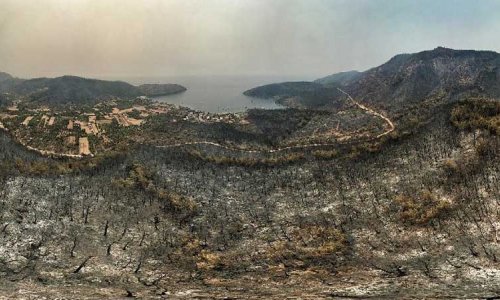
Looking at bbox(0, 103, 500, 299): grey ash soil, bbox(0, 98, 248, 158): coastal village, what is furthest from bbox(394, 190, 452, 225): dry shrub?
bbox(0, 98, 248, 158): coastal village

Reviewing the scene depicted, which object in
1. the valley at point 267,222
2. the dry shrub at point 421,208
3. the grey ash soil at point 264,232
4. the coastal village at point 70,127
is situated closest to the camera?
the grey ash soil at point 264,232

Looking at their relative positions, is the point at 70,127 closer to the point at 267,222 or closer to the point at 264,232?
the point at 267,222

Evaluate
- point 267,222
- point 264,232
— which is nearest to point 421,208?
point 267,222

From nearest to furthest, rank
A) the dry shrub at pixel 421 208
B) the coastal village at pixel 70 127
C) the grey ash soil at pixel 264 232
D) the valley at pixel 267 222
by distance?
the grey ash soil at pixel 264 232 < the valley at pixel 267 222 < the dry shrub at pixel 421 208 < the coastal village at pixel 70 127

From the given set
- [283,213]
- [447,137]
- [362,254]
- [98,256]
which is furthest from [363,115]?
[98,256]

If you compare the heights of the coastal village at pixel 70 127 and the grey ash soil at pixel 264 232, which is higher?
the coastal village at pixel 70 127

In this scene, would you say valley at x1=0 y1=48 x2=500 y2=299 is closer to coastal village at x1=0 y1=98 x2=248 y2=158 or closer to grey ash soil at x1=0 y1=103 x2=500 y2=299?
grey ash soil at x1=0 y1=103 x2=500 y2=299

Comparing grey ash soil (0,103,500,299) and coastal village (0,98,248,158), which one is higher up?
coastal village (0,98,248,158)

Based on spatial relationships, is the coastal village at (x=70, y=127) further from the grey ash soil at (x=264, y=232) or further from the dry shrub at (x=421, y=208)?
the dry shrub at (x=421, y=208)

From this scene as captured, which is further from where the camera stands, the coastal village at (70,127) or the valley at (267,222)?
the coastal village at (70,127)

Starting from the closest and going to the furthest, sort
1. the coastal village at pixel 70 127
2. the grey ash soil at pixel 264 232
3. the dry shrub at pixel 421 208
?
the grey ash soil at pixel 264 232, the dry shrub at pixel 421 208, the coastal village at pixel 70 127

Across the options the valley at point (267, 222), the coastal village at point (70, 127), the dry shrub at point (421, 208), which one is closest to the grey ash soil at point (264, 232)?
the valley at point (267, 222)
